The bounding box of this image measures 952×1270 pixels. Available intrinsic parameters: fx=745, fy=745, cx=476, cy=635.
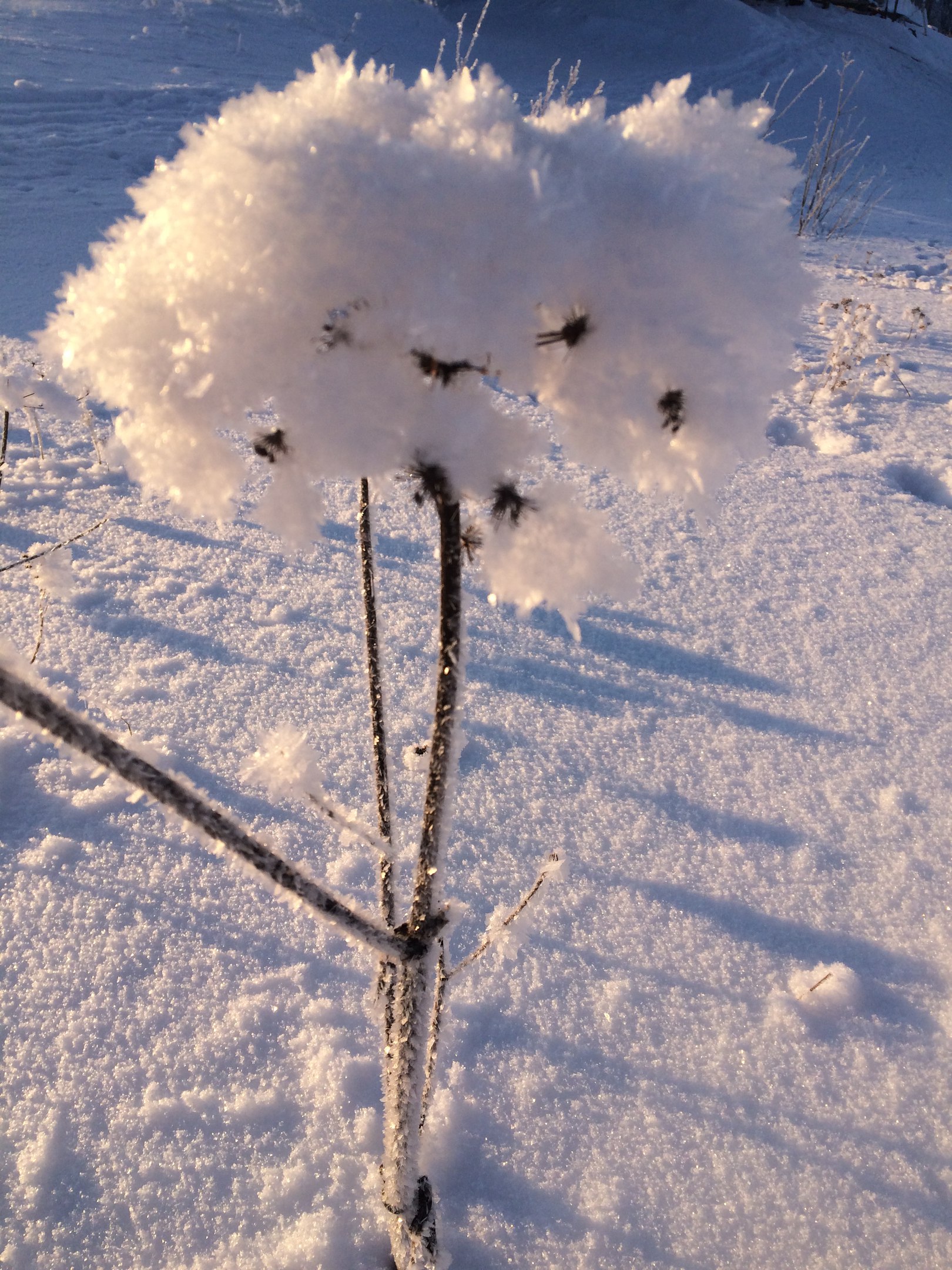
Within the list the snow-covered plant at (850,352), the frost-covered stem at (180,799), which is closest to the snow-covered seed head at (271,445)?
the frost-covered stem at (180,799)

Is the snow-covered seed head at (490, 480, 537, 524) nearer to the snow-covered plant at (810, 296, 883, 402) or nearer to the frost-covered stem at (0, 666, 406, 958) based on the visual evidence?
the frost-covered stem at (0, 666, 406, 958)

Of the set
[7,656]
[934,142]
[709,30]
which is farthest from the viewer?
[709,30]

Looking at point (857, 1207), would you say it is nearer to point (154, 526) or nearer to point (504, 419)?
point (504, 419)

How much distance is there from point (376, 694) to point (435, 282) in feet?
1.52

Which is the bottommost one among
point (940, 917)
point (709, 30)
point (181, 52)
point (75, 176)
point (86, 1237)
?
point (86, 1237)

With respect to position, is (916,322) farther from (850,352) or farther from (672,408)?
(672,408)

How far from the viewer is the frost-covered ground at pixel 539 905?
1057 millimetres

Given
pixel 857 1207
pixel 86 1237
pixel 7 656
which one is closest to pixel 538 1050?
pixel 857 1207

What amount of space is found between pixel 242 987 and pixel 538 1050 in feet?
1.68

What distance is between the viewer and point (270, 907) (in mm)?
1418

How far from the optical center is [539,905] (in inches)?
57.2

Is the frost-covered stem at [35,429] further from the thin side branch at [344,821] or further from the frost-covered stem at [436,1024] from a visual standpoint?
the frost-covered stem at [436,1024]

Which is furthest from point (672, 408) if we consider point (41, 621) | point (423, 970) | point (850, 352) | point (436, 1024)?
point (850, 352)

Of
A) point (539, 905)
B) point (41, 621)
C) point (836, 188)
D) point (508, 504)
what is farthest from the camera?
point (836, 188)
